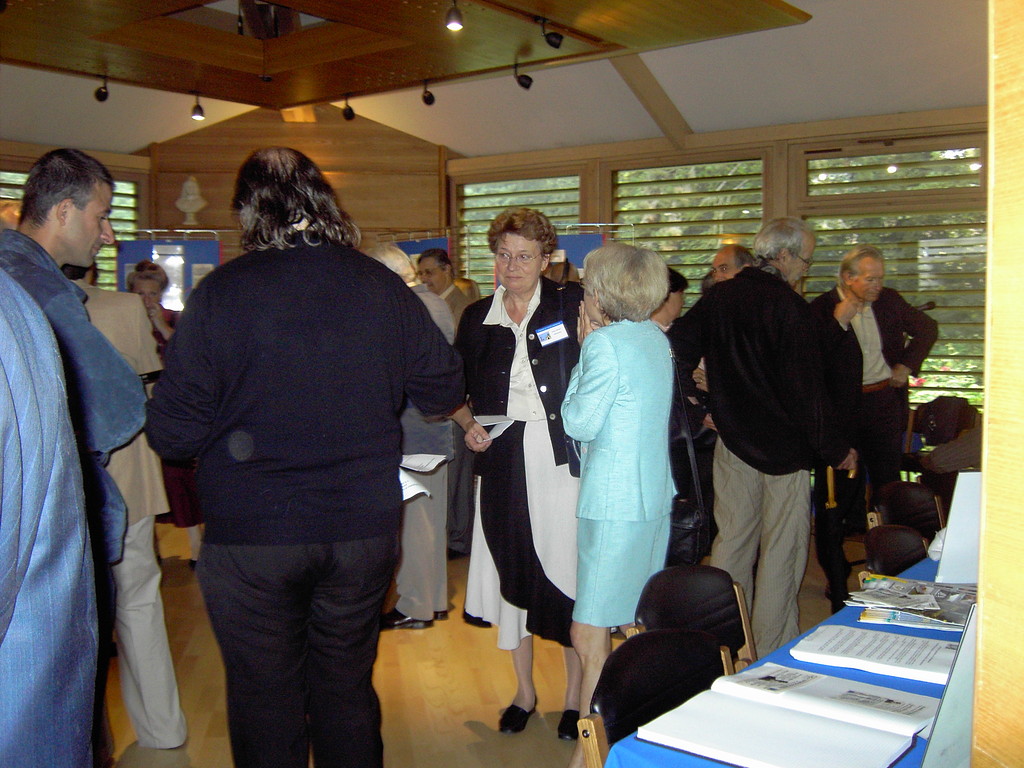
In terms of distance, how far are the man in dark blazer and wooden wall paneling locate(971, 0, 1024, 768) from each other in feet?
9.06

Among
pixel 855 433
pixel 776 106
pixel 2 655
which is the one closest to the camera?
pixel 2 655

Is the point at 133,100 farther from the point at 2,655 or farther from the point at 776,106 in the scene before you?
the point at 2,655

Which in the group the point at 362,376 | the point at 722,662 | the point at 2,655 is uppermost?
the point at 362,376

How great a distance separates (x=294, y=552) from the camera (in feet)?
5.95

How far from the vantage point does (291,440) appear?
1789mm

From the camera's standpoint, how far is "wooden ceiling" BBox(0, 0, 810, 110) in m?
5.06

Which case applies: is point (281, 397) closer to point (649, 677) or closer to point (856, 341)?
point (649, 677)

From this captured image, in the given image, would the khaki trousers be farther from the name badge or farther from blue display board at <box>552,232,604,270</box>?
blue display board at <box>552,232,604,270</box>

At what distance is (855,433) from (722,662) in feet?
11.6

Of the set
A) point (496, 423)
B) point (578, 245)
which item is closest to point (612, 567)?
point (496, 423)

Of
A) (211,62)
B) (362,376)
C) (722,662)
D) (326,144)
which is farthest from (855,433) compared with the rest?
(326,144)

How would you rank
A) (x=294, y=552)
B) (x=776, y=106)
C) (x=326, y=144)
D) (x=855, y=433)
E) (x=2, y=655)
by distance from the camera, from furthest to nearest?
(x=326, y=144) → (x=776, y=106) → (x=855, y=433) → (x=294, y=552) → (x=2, y=655)

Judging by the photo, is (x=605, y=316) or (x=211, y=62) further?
(x=211, y=62)

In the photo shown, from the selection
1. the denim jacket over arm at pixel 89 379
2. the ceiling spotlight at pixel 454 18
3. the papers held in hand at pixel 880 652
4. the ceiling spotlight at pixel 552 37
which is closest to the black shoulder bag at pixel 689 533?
the papers held in hand at pixel 880 652
